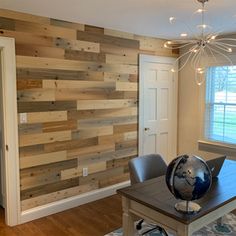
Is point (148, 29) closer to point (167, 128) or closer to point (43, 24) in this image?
point (43, 24)

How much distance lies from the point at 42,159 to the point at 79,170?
0.57 meters

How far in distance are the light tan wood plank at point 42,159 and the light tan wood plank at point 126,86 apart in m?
1.24

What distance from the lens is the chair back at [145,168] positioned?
2.59 m

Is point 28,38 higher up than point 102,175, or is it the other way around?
point 28,38

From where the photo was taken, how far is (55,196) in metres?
3.39

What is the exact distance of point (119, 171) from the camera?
4055 mm

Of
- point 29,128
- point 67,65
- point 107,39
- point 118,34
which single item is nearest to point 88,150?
point 29,128

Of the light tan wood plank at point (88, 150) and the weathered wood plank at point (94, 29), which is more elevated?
the weathered wood plank at point (94, 29)

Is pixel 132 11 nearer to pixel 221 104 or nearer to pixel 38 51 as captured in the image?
pixel 38 51

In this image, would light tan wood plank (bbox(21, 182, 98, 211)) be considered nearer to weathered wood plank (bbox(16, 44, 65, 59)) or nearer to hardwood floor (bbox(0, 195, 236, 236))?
hardwood floor (bbox(0, 195, 236, 236))

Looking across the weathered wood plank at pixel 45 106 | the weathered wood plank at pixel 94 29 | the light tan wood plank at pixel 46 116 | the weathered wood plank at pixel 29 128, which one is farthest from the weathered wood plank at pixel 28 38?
the weathered wood plank at pixel 29 128

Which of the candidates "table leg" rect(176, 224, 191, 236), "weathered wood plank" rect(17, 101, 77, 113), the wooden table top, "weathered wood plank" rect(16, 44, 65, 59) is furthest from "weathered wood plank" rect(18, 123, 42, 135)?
"table leg" rect(176, 224, 191, 236)

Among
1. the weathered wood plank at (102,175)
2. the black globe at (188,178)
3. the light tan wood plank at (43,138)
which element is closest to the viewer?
the black globe at (188,178)

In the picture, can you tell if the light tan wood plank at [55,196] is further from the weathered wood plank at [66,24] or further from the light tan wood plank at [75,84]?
the weathered wood plank at [66,24]
